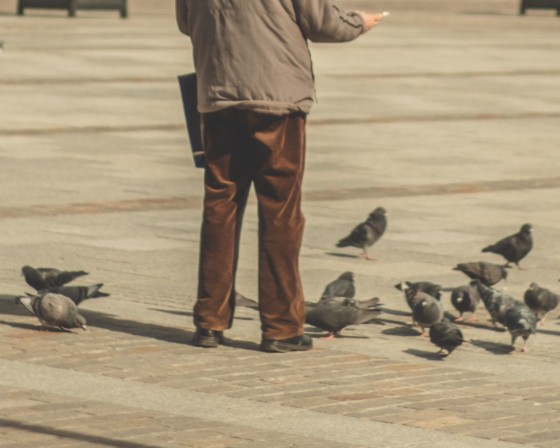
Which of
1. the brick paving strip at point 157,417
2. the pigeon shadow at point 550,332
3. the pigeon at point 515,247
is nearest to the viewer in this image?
the brick paving strip at point 157,417

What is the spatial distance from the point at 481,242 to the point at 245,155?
4.00 m

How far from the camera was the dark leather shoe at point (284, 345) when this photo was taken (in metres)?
8.40

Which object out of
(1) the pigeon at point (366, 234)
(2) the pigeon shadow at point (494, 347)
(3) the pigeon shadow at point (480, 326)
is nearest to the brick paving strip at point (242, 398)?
(2) the pigeon shadow at point (494, 347)

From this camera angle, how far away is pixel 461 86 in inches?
965

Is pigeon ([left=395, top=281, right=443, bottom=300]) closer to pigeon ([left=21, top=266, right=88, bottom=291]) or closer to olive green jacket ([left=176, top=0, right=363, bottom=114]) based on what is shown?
olive green jacket ([left=176, top=0, right=363, bottom=114])

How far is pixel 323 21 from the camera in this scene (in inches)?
323

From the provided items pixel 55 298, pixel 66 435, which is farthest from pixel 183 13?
pixel 66 435

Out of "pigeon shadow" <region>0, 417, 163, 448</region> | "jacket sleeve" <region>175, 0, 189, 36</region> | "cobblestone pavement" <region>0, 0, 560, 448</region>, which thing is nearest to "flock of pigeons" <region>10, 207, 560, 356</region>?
"cobblestone pavement" <region>0, 0, 560, 448</region>

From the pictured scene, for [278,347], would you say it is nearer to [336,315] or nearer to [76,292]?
[336,315]

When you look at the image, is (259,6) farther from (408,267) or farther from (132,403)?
(408,267)

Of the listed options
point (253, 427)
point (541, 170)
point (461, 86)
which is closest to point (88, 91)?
point (461, 86)

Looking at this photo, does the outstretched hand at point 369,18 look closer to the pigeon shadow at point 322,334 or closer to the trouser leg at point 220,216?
the trouser leg at point 220,216

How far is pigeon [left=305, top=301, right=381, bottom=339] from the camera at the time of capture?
8.68 m

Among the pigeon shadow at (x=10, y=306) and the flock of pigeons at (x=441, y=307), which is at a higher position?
the flock of pigeons at (x=441, y=307)
